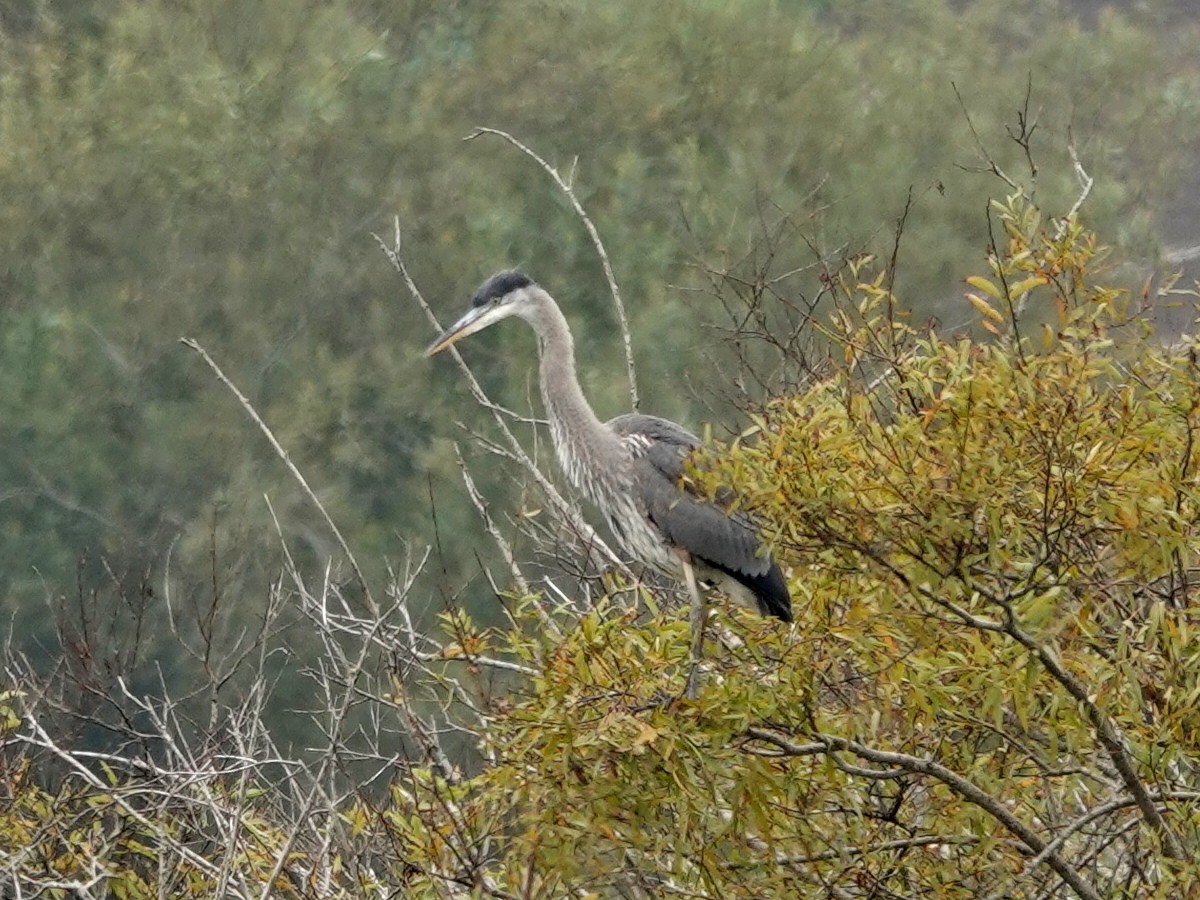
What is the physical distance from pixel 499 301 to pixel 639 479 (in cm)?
97

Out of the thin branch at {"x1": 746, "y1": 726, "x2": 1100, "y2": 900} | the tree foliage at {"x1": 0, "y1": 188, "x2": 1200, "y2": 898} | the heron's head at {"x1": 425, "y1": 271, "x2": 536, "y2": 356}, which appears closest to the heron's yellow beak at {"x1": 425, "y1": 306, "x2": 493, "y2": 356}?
the heron's head at {"x1": 425, "y1": 271, "x2": 536, "y2": 356}

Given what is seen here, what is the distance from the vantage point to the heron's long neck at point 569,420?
6.31 m

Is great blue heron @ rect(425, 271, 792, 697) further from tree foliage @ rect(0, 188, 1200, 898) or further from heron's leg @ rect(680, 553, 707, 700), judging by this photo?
tree foliage @ rect(0, 188, 1200, 898)

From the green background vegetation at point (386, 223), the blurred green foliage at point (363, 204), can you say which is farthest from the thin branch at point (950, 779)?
the blurred green foliage at point (363, 204)

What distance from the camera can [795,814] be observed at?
3.98m

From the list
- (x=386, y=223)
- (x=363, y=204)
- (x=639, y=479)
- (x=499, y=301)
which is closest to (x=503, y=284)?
(x=499, y=301)

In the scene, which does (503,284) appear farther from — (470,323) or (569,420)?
(569,420)

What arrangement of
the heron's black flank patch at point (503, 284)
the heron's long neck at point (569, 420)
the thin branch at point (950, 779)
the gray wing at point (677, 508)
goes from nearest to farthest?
the thin branch at point (950, 779)
the gray wing at point (677, 508)
the heron's long neck at point (569, 420)
the heron's black flank patch at point (503, 284)

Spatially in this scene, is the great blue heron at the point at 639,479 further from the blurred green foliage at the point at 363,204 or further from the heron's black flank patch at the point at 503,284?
the blurred green foliage at the point at 363,204

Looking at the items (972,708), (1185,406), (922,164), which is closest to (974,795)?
(972,708)

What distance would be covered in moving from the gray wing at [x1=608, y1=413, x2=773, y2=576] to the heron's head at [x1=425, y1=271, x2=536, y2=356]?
603 millimetres

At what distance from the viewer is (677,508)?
235 inches

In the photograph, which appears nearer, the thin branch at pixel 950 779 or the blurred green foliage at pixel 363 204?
the thin branch at pixel 950 779

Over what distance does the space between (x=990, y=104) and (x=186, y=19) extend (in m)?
7.20
